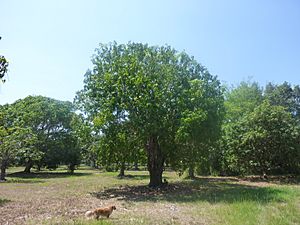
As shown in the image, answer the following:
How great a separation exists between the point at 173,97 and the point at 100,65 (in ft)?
18.4

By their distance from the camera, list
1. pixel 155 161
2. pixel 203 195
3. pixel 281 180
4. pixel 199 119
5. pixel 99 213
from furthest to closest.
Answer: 1. pixel 281 180
2. pixel 155 161
3. pixel 199 119
4. pixel 203 195
5. pixel 99 213

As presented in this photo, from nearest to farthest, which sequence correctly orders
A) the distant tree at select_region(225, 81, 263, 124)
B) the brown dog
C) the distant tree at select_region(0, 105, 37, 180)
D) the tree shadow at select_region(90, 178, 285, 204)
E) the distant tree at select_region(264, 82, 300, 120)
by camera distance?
1. the brown dog
2. the tree shadow at select_region(90, 178, 285, 204)
3. the distant tree at select_region(0, 105, 37, 180)
4. the distant tree at select_region(225, 81, 263, 124)
5. the distant tree at select_region(264, 82, 300, 120)

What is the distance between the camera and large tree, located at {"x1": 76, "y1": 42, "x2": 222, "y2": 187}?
18.5m

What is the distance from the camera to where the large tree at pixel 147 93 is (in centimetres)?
1847

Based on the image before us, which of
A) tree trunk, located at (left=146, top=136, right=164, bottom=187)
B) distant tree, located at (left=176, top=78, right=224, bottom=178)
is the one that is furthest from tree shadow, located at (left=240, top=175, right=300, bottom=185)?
tree trunk, located at (left=146, top=136, right=164, bottom=187)

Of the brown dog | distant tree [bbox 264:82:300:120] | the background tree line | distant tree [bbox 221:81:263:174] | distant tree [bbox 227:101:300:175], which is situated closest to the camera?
the brown dog

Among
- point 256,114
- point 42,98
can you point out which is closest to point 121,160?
point 256,114

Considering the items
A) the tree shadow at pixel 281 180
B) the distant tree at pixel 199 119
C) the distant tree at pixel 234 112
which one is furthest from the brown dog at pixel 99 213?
the tree shadow at pixel 281 180

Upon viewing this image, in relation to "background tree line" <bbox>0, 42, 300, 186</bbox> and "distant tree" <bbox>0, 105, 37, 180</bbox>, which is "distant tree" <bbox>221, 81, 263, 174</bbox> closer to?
"background tree line" <bbox>0, 42, 300, 186</bbox>

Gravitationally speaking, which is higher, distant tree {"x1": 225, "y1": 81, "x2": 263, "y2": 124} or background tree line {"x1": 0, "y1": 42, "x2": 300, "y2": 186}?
distant tree {"x1": 225, "y1": 81, "x2": 263, "y2": 124}

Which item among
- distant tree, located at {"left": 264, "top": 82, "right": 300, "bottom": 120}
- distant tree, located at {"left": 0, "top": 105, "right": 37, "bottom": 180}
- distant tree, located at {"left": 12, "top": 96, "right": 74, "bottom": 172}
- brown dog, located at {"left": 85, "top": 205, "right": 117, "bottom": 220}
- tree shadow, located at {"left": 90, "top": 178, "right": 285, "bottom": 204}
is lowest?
brown dog, located at {"left": 85, "top": 205, "right": 117, "bottom": 220}


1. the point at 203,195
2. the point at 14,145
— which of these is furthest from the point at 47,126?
the point at 203,195

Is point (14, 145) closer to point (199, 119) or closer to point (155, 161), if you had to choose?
point (155, 161)

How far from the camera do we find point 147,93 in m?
18.8
